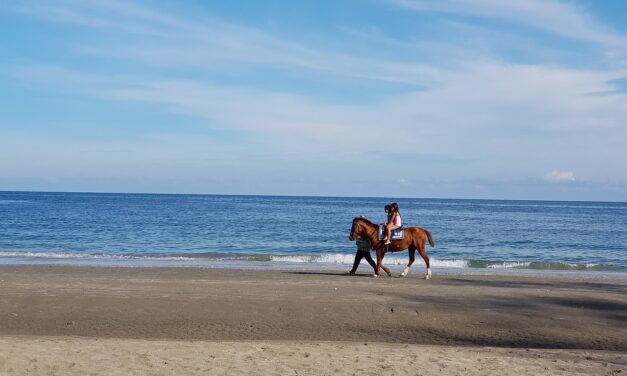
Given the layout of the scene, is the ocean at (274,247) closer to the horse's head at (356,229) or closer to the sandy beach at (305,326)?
the horse's head at (356,229)

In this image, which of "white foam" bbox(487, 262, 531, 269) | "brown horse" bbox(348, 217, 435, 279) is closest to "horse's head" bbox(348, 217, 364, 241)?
"brown horse" bbox(348, 217, 435, 279)

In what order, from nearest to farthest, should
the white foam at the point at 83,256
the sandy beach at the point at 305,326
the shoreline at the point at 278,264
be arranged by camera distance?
the sandy beach at the point at 305,326, the shoreline at the point at 278,264, the white foam at the point at 83,256

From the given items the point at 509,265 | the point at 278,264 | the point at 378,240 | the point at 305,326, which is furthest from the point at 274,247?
the point at 305,326

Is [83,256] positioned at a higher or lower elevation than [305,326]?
lower

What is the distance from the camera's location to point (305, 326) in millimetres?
12344

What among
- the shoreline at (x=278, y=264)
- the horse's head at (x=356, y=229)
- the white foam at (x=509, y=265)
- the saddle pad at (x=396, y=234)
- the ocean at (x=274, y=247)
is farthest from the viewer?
the ocean at (x=274, y=247)

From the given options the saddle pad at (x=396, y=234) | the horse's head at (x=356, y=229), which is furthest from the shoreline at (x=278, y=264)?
the horse's head at (x=356, y=229)

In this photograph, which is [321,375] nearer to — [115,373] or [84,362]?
[115,373]

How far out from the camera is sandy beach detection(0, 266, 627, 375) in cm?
877

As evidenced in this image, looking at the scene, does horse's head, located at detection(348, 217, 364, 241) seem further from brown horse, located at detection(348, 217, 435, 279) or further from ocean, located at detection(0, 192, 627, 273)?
ocean, located at detection(0, 192, 627, 273)

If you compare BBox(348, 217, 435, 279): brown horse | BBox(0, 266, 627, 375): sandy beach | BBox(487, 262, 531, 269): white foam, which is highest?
BBox(348, 217, 435, 279): brown horse

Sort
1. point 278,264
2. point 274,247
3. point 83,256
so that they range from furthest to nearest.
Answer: point 274,247 → point 83,256 → point 278,264

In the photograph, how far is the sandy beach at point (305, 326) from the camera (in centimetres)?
877

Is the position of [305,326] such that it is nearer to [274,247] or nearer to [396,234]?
[396,234]
